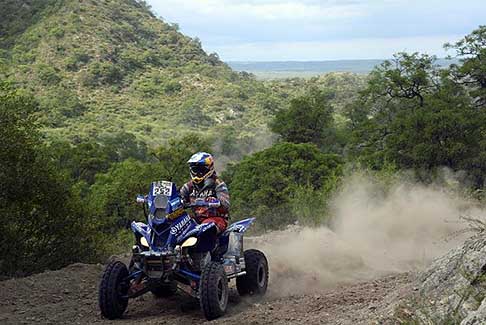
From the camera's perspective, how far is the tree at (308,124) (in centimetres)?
5006

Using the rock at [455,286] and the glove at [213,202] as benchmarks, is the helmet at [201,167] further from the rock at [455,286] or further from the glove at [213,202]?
the rock at [455,286]

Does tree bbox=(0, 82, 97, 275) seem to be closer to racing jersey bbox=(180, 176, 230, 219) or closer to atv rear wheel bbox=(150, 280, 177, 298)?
atv rear wheel bbox=(150, 280, 177, 298)

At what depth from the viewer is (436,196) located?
60.0ft

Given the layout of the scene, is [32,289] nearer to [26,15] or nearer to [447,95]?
[447,95]

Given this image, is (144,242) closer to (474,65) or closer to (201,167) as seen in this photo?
(201,167)

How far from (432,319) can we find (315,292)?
4856 millimetres

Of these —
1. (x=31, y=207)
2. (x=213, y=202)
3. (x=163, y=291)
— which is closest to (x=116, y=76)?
(x=31, y=207)

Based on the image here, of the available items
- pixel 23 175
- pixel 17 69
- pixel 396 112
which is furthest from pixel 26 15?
pixel 23 175

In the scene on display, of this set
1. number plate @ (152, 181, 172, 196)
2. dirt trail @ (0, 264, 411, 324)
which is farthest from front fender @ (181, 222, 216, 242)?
dirt trail @ (0, 264, 411, 324)

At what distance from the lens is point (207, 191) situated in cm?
1062

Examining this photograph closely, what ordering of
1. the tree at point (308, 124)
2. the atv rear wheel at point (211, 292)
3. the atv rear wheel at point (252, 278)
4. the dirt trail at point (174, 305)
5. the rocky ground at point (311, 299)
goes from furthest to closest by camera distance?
the tree at point (308, 124), the atv rear wheel at point (252, 278), the atv rear wheel at point (211, 292), the dirt trail at point (174, 305), the rocky ground at point (311, 299)

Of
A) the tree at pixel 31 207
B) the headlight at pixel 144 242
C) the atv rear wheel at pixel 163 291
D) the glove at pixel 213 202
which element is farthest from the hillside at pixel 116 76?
the headlight at pixel 144 242

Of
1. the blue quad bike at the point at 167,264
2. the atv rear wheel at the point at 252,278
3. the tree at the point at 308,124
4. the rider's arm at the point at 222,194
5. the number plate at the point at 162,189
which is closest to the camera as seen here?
the blue quad bike at the point at 167,264

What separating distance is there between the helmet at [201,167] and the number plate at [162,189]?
75 cm
